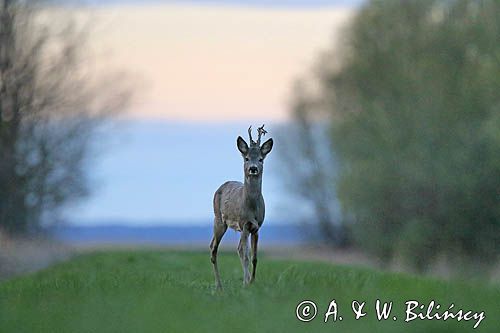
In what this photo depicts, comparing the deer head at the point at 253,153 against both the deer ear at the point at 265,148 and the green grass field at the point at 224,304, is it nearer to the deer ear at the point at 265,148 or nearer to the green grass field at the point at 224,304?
the deer ear at the point at 265,148

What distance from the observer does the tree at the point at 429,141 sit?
34.7 metres

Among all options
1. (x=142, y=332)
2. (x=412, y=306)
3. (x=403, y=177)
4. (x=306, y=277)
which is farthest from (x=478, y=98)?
(x=142, y=332)

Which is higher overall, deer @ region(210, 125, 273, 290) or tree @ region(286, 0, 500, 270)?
tree @ region(286, 0, 500, 270)

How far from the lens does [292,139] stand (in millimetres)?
50188

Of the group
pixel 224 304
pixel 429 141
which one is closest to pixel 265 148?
pixel 224 304

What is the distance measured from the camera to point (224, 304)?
41.6 feet

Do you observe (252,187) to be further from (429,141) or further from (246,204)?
(429,141)

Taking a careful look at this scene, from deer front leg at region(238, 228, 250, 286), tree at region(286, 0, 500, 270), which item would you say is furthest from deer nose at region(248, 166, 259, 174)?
tree at region(286, 0, 500, 270)

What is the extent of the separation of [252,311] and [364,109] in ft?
104

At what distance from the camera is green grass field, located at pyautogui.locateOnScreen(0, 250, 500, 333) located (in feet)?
35.9

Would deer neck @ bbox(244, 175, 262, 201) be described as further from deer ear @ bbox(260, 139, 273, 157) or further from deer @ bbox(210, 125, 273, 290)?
deer ear @ bbox(260, 139, 273, 157)

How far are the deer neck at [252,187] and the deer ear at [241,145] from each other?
1.32 feet

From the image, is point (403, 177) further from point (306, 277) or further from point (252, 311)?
point (252, 311)

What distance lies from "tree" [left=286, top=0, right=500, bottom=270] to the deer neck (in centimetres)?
1712
